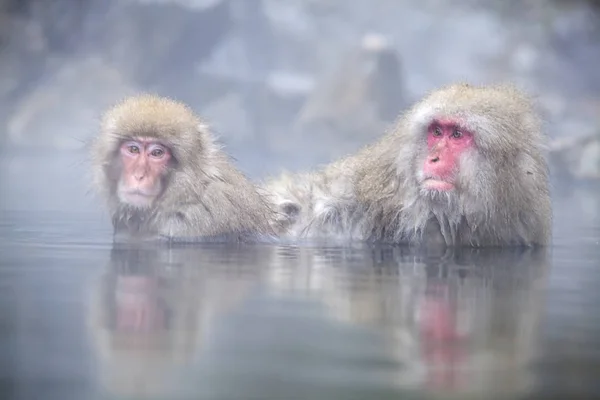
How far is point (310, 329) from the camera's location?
248 cm

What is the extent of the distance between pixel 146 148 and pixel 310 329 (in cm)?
271

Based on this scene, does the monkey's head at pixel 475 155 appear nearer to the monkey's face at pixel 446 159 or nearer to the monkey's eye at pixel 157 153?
the monkey's face at pixel 446 159

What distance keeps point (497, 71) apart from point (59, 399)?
1155cm

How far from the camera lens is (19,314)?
8.58ft

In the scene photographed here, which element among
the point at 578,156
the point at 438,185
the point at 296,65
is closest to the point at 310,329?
the point at 438,185

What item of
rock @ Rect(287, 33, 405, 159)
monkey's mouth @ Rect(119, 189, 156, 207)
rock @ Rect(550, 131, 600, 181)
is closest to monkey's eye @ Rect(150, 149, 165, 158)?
monkey's mouth @ Rect(119, 189, 156, 207)

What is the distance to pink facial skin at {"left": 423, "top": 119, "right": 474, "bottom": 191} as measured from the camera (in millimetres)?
4879

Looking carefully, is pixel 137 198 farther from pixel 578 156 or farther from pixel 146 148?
pixel 578 156

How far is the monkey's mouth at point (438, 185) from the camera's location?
4863 millimetres

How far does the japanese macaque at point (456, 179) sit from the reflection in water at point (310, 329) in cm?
103

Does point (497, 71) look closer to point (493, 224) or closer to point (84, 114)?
point (84, 114)

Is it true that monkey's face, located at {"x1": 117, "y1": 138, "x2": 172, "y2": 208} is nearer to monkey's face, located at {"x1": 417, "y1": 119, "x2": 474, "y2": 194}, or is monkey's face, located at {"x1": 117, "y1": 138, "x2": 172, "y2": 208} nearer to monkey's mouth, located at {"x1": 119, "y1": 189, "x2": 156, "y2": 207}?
monkey's mouth, located at {"x1": 119, "y1": 189, "x2": 156, "y2": 207}

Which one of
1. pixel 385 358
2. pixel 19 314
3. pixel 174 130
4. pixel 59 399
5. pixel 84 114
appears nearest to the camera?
pixel 59 399

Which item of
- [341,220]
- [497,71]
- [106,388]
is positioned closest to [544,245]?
[341,220]
